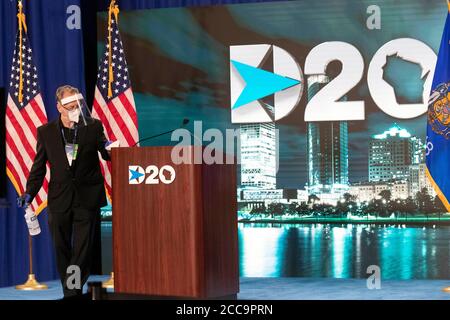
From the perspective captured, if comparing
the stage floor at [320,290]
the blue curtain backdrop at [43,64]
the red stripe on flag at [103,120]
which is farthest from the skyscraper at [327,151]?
the red stripe on flag at [103,120]

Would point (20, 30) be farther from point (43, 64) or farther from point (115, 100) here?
point (115, 100)

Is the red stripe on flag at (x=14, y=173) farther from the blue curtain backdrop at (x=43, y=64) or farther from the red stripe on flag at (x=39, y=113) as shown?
the red stripe on flag at (x=39, y=113)

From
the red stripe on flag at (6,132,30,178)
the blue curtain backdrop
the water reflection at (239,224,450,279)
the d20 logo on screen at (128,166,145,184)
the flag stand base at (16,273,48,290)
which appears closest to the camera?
the d20 logo on screen at (128,166,145,184)

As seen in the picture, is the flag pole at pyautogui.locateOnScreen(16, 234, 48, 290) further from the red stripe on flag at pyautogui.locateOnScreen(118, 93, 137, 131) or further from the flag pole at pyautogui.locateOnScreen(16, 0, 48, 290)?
the red stripe on flag at pyautogui.locateOnScreen(118, 93, 137, 131)

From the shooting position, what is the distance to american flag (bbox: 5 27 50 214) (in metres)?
8.00

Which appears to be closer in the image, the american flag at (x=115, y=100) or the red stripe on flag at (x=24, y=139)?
the red stripe on flag at (x=24, y=139)

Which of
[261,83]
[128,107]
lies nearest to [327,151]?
[261,83]

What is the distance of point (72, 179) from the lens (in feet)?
20.5

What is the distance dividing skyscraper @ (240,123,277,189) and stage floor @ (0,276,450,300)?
37.3 inches

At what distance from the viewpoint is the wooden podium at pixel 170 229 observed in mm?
5551

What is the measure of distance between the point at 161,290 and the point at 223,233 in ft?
1.89

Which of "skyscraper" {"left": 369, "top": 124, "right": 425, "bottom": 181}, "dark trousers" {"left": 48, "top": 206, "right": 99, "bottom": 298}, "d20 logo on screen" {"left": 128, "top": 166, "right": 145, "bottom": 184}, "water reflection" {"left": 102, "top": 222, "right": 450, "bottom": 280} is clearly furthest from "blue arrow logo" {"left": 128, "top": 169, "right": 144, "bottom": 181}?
"skyscraper" {"left": 369, "top": 124, "right": 425, "bottom": 181}

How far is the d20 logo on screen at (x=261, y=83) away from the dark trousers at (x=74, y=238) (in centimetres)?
246

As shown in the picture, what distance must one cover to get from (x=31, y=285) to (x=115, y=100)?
1907mm
